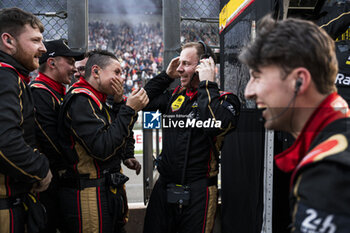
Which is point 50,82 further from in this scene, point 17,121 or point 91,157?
point 17,121

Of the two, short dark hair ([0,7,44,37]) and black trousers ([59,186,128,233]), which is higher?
short dark hair ([0,7,44,37])

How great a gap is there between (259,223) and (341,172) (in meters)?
1.38

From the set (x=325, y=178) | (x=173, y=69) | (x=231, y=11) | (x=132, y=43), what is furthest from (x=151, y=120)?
(x=132, y=43)

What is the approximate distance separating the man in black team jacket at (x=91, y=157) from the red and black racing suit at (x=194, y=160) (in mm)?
307

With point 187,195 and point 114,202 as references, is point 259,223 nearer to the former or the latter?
point 187,195

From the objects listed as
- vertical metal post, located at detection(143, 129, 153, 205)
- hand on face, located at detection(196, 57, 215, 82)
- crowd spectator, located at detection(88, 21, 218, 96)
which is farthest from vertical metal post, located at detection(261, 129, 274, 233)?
crowd spectator, located at detection(88, 21, 218, 96)

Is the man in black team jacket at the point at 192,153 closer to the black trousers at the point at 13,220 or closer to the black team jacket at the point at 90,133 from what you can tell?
the black team jacket at the point at 90,133

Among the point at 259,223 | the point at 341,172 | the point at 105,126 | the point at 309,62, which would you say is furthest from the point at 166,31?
the point at 341,172

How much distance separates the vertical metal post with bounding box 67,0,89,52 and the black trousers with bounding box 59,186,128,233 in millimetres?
1399

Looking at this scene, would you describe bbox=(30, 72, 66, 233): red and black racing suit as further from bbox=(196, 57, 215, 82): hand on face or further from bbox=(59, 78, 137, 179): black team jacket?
bbox=(196, 57, 215, 82): hand on face

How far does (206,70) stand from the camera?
82.7 inches

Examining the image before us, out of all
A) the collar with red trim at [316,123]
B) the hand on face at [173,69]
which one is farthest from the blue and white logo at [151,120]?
the collar with red trim at [316,123]

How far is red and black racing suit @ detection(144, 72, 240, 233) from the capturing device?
6.53ft

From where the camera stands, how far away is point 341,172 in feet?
2.14
